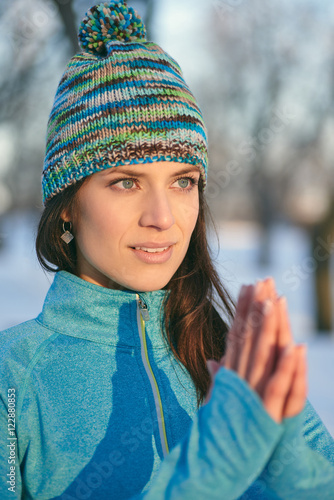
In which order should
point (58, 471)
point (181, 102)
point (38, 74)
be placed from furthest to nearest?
point (38, 74), point (181, 102), point (58, 471)

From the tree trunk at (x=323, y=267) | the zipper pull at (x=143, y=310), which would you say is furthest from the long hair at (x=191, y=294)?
the tree trunk at (x=323, y=267)

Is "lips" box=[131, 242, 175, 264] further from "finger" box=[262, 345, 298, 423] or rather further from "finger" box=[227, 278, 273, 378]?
"finger" box=[262, 345, 298, 423]

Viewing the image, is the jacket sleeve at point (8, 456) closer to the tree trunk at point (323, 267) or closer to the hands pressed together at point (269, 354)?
the hands pressed together at point (269, 354)

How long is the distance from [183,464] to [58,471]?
0.58 m

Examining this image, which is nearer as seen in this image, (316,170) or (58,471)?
(58,471)

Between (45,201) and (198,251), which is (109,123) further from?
(198,251)

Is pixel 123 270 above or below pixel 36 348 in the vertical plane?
above

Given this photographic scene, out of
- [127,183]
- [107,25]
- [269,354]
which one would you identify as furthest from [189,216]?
[107,25]

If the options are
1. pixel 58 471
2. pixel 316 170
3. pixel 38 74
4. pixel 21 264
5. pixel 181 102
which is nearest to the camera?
pixel 58 471

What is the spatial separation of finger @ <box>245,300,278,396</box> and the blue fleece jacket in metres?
0.04

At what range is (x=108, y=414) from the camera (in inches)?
66.0

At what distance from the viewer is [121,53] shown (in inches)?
76.2

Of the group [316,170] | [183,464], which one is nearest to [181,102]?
[183,464]

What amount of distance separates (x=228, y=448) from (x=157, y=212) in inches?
32.1
